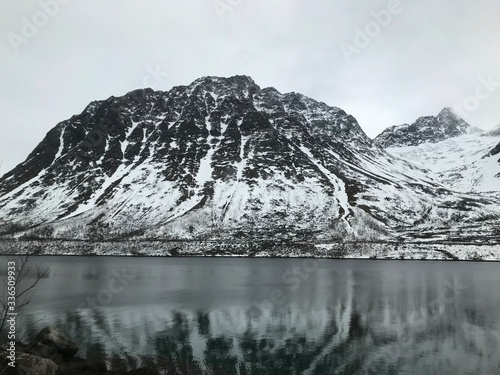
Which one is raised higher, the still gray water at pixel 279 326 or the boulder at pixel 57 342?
the boulder at pixel 57 342

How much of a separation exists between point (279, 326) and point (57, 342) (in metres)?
22.9

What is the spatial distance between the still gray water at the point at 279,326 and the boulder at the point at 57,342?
6.94ft

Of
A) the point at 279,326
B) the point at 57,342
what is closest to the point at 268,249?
the point at 279,326

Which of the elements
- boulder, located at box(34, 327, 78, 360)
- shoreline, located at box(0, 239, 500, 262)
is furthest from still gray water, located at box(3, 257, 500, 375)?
shoreline, located at box(0, 239, 500, 262)

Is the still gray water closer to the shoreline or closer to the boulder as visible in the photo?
the boulder

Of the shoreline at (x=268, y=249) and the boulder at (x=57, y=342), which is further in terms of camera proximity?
the shoreline at (x=268, y=249)

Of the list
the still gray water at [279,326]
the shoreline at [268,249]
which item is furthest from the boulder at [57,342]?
the shoreline at [268,249]

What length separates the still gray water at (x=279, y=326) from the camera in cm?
3212

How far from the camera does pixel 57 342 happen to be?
30.9m

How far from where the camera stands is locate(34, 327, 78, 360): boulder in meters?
30.6

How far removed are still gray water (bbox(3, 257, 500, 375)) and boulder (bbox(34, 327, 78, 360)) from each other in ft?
6.94

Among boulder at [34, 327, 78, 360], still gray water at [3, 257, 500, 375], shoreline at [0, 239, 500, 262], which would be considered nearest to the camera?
boulder at [34, 327, 78, 360]

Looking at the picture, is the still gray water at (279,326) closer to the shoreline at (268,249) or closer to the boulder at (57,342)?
the boulder at (57,342)

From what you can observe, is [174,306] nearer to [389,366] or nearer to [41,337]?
[41,337]
